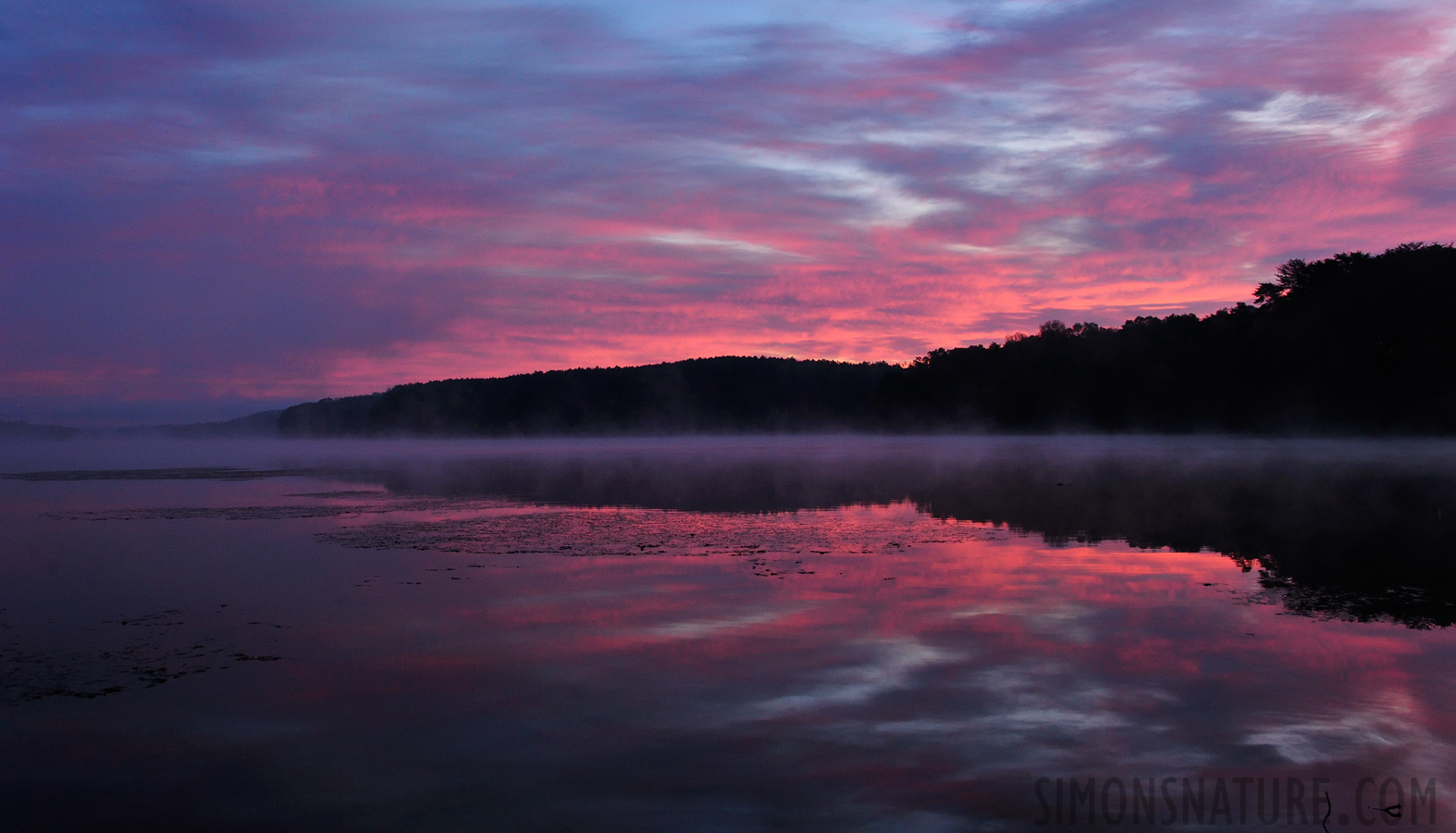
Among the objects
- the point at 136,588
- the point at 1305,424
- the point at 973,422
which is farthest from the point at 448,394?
the point at 136,588

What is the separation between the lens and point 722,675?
27.6 feet

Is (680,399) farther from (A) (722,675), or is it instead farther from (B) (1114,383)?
(A) (722,675)

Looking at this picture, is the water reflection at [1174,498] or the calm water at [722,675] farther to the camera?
the water reflection at [1174,498]

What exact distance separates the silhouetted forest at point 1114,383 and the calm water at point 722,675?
183ft

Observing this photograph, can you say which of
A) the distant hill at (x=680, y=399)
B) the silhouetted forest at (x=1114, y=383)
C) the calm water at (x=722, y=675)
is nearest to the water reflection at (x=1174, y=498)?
the calm water at (x=722, y=675)

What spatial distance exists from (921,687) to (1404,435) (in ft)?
236

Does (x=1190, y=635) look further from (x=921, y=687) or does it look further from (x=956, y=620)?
(x=921, y=687)

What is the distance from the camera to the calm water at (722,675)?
586 centimetres

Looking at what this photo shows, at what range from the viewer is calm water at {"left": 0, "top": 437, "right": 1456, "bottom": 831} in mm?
5863

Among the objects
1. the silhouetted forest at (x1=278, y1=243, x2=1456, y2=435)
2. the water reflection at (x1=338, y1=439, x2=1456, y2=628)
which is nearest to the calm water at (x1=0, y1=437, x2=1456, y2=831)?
the water reflection at (x1=338, y1=439, x2=1456, y2=628)

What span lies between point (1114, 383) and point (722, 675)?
337 ft

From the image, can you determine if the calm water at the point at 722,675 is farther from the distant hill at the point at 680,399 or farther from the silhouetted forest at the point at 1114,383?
the distant hill at the point at 680,399

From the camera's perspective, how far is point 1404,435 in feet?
210

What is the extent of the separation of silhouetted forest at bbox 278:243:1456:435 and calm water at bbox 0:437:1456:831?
55.9 m
